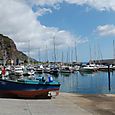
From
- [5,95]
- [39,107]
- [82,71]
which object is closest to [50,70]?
[82,71]

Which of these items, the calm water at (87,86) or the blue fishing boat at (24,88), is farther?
the calm water at (87,86)

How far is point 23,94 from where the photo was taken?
82.1ft

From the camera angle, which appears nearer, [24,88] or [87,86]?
[24,88]

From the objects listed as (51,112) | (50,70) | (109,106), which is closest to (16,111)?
(51,112)

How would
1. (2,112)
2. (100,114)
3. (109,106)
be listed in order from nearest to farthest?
1. (2,112)
2. (100,114)
3. (109,106)

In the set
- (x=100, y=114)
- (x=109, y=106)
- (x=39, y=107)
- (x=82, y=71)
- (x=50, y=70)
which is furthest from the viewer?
(x=82, y=71)

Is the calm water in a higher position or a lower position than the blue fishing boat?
lower

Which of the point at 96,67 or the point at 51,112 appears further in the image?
the point at 96,67

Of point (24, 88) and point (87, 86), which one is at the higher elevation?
point (24, 88)

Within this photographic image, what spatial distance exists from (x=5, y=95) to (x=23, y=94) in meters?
1.30

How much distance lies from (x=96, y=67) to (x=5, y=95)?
91396 millimetres

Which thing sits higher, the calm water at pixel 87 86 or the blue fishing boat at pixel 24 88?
the blue fishing boat at pixel 24 88

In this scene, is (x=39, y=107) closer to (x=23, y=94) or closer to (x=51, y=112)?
(x=51, y=112)

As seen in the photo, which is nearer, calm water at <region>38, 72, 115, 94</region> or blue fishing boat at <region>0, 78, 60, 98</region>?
blue fishing boat at <region>0, 78, 60, 98</region>
